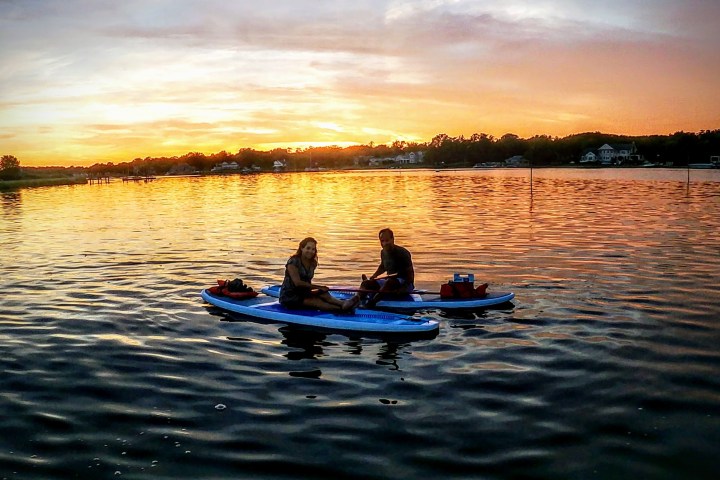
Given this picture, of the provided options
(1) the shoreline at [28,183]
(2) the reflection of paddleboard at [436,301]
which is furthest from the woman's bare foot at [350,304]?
(1) the shoreline at [28,183]

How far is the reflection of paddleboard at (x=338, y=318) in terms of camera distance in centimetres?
1169

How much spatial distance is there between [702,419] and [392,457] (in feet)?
13.8

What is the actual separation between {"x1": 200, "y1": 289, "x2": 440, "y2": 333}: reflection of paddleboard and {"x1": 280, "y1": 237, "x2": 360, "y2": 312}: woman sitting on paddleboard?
155 millimetres

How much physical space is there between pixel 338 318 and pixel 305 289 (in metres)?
1.17

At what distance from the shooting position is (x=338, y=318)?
12.2 metres

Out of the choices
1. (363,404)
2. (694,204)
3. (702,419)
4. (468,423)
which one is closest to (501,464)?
(468,423)

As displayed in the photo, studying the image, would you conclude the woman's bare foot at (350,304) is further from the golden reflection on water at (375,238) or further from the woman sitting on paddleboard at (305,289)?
the golden reflection on water at (375,238)

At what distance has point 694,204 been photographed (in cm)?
3869

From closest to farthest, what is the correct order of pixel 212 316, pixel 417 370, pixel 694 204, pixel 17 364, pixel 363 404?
pixel 363 404
pixel 417 370
pixel 17 364
pixel 212 316
pixel 694 204

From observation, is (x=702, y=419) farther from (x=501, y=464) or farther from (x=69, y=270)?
(x=69, y=270)

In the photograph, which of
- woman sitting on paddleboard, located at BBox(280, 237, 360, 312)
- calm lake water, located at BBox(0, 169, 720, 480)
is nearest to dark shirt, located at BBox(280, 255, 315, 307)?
woman sitting on paddleboard, located at BBox(280, 237, 360, 312)

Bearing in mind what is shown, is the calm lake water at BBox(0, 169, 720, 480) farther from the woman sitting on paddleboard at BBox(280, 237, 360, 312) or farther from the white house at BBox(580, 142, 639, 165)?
the white house at BBox(580, 142, 639, 165)

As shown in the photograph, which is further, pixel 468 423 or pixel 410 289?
pixel 410 289

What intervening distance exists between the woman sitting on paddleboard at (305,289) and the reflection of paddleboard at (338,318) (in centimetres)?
16
